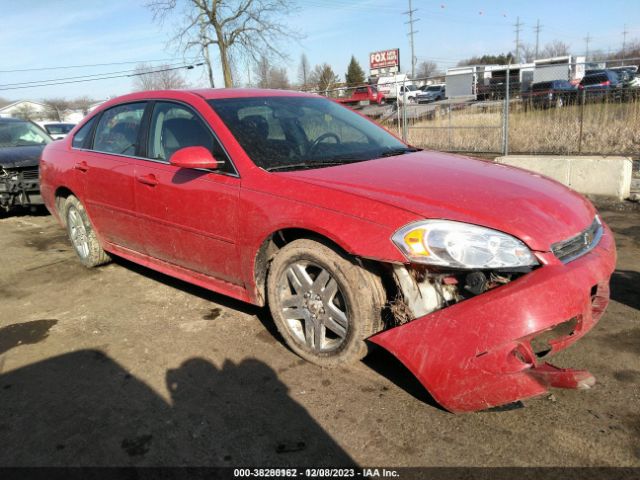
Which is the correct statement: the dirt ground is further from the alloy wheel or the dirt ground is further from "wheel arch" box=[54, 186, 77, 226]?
"wheel arch" box=[54, 186, 77, 226]

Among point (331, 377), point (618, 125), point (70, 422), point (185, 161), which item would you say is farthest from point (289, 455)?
point (618, 125)

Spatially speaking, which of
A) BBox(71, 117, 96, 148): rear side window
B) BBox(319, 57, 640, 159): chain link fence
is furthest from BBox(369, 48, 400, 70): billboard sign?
BBox(71, 117, 96, 148): rear side window

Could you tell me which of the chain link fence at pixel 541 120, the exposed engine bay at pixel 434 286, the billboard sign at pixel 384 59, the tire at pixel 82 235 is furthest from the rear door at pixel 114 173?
the billboard sign at pixel 384 59

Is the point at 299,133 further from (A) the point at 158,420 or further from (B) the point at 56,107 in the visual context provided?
(B) the point at 56,107

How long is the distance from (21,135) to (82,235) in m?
5.41

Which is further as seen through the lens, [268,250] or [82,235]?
[82,235]

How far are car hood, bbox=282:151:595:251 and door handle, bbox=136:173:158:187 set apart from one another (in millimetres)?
1262

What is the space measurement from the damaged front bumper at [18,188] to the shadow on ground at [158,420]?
551 centimetres

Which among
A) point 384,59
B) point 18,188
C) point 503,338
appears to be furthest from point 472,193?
point 384,59

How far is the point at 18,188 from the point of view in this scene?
25.4ft

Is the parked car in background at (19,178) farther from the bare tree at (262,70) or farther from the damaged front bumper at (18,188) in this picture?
the bare tree at (262,70)

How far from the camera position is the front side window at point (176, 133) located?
3.44 metres

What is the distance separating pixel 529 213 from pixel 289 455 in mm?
1662

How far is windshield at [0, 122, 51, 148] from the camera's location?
8875 millimetres
